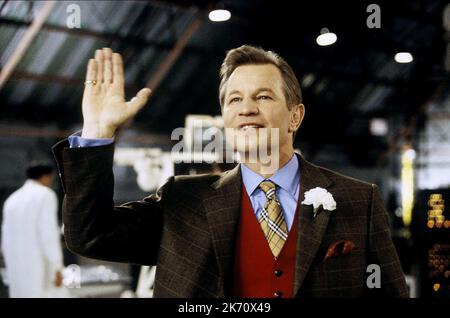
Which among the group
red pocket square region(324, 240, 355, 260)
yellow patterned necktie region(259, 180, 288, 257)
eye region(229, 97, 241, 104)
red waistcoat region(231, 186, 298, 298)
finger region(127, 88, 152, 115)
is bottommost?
red waistcoat region(231, 186, 298, 298)

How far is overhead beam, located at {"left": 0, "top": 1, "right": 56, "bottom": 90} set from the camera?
22.9 ft

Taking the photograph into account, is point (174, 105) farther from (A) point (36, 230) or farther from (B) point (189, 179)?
(B) point (189, 179)

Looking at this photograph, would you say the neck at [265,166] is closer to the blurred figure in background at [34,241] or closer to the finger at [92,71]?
the finger at [92,71]

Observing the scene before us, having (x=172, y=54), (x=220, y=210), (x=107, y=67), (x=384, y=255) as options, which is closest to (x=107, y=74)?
(x=107, y=67)

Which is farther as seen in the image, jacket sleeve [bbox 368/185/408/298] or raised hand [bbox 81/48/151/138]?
jacket sleeve [bbox 368/185/408/298]

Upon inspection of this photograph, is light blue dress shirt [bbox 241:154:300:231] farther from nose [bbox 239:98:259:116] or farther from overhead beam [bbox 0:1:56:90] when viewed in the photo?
overhead beam [bbox 0:1:56:90]

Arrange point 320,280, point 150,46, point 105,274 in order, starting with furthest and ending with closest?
point 150,46
point 105,274
point 320,280

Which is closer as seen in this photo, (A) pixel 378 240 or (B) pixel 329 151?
(A) pixel 378 240

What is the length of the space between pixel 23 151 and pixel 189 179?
9.60 metres

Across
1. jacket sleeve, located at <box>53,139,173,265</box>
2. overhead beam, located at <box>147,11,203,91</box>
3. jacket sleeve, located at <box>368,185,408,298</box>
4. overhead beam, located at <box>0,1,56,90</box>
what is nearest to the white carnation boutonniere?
jacket sleeve, located at <box>368,185,408,298</box>

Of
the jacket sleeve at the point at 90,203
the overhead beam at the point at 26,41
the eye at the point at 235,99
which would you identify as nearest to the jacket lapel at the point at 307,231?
the eye at the point at 235,99

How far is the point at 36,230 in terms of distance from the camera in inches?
152

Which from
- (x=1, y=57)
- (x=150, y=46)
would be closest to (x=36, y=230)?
(x=1, y=57)

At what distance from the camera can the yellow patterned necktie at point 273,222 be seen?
144 cm
